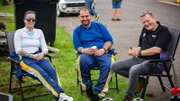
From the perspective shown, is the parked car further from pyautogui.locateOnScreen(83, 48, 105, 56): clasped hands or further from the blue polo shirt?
pyautogui.locateOnScreen(83, 48, 105, 56): clasped hands

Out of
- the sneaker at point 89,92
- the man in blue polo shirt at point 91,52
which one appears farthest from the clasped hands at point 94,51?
the sneaker at point 89,92

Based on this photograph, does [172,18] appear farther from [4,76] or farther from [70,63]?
[4,76]

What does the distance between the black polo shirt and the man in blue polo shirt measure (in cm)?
65

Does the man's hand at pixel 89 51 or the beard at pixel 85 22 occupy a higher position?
the beard at pixel 85 22

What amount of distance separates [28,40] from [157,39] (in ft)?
6.95

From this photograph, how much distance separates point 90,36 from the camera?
566 centimetres

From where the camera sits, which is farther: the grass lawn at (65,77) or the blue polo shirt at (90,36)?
the blue polo shirt at (90,36)

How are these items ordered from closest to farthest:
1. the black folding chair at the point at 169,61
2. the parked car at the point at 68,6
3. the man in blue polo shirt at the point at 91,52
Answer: the black folding chair at the point at 169,61 → the man in blue polo shirt at the point at 91,52 → the parked car at the point at 68,6

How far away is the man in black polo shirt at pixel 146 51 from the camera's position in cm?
496

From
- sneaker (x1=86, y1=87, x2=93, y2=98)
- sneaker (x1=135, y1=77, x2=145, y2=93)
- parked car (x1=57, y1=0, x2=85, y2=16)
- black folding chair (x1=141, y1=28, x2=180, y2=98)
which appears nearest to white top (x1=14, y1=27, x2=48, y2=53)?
sneaker (x1=86, y1=87, x2=93, y2=98)

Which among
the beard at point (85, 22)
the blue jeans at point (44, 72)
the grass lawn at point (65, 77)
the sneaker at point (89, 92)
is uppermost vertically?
the beard at point (85, 22)

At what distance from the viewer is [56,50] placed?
8211 millimetres

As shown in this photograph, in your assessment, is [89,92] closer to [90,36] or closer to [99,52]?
[99,52]

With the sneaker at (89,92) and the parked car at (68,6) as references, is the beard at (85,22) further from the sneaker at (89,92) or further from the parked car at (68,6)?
the parked car at (68,6)
